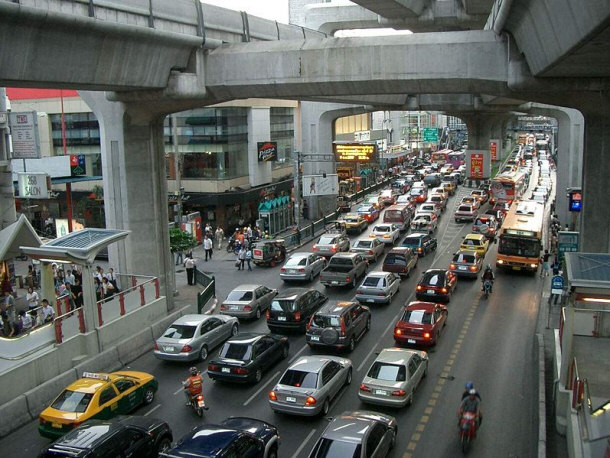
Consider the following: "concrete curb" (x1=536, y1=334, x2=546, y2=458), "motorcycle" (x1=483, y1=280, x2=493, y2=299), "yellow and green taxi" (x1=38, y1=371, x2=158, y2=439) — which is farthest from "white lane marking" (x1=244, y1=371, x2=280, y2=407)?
"motorcycle" (x1=483, y1=280, x2=493, y2=299)

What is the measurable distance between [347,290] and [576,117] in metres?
29.0

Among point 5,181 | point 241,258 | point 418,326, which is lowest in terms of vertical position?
point 241,258

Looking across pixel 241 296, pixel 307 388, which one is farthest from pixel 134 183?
pixel 307 388

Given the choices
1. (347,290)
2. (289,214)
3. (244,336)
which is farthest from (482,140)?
(244,336)

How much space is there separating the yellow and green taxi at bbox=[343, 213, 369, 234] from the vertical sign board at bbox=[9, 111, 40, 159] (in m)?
23.8

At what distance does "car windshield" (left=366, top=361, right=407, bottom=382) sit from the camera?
16.8 metres

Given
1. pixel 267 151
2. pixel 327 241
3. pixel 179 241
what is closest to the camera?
pixel 179 241

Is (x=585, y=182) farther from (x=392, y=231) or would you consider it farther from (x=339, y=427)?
(x=392, y=231)

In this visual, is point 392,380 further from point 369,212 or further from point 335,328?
point 369,212

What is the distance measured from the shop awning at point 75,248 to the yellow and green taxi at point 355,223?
25.4m

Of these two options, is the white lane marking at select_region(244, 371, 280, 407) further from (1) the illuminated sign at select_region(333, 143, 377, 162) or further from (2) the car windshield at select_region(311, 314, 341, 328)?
(1) the illuminated sign at select_region(333, 143, 377, 162)

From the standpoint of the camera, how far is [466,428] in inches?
570

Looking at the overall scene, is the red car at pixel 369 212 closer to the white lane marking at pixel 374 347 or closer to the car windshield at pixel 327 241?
the car windshield at pixel 327 241

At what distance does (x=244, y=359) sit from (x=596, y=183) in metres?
13.8
